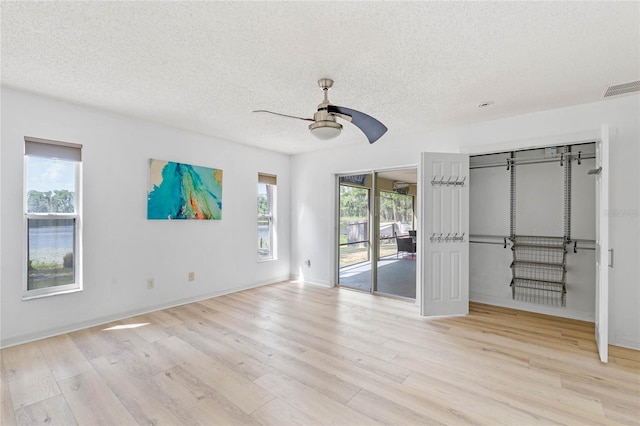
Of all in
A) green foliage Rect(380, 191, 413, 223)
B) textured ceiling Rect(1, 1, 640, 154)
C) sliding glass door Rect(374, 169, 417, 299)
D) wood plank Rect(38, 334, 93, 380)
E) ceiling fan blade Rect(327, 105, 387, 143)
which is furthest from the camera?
green foliage Rect(380, 191, 413, 223)

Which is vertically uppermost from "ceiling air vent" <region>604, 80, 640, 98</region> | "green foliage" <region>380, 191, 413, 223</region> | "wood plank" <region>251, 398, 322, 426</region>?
"ceiling air vent" <region>604, 80, 640, 98</region>

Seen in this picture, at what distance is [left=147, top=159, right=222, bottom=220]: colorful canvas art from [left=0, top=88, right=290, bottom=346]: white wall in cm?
10

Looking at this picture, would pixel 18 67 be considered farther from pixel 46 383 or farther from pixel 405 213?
pixel 405 213

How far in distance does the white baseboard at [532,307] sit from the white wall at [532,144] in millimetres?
637

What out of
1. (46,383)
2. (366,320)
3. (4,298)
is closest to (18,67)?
(4,298)

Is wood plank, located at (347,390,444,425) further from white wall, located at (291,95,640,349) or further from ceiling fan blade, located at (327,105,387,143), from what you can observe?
white wall, located at (291,95,640,349)

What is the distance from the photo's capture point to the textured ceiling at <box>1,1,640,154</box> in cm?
181

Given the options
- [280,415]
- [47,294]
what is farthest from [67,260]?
[280,415]

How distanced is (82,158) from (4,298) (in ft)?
5.21

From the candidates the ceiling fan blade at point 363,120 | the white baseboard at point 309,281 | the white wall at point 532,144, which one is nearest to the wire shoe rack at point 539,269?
the white wall at point 532,144

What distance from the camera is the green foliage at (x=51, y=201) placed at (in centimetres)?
314

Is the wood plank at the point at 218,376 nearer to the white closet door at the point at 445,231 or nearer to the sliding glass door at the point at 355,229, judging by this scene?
the white closet door at the point at 445,231

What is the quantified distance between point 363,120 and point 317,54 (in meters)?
0.61

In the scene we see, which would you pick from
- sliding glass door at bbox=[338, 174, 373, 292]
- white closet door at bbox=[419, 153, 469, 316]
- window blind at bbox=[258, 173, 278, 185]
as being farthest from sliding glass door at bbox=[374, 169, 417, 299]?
window blind at bbox=[258, 173, 278, 185]
